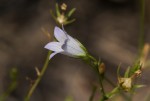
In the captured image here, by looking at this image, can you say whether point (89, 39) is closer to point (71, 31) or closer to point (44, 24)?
point (71, 31)

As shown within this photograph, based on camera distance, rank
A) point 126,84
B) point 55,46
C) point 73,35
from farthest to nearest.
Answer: point 73,35 → point 55,46 → point 126,84

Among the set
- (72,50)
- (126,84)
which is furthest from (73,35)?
(126,84)

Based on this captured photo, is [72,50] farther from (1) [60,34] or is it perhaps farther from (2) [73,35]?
(2) [73,35]

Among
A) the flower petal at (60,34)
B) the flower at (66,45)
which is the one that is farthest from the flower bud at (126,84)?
the flower petal at (60,34)

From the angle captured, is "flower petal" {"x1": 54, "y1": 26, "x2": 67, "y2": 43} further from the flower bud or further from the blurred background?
the blurred background

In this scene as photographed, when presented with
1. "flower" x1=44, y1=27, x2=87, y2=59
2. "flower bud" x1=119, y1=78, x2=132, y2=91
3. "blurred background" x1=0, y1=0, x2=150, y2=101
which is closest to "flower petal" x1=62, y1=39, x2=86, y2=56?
"flower" x1=44, y1=27, x2=87, y2=59

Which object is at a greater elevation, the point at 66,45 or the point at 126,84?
the point at 66,45
